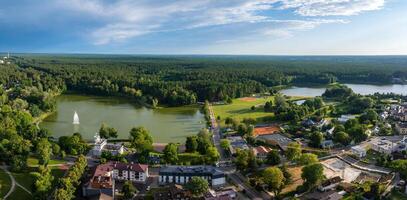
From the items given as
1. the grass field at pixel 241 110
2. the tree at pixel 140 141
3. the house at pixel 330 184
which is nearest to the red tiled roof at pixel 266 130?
the grass field at pixel 241 110

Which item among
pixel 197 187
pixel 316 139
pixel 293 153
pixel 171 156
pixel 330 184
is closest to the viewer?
pixel 197 187

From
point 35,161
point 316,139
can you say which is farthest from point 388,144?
point 35,161

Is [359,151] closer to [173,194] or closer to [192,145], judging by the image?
[192,145]

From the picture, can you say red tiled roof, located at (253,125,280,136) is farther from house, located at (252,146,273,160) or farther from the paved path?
the paved path

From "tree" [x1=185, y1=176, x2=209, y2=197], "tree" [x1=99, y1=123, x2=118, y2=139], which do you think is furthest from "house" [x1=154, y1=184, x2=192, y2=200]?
"tree" [x1=99, y1=123, x2=118, y2=139]

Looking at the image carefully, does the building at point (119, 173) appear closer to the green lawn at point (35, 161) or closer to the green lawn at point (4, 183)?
the green lawn at point (35, 161)

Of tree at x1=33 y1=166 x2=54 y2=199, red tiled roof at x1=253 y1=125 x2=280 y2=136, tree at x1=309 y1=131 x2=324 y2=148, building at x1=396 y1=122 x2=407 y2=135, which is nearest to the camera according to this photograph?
tree at x1=33 y1=166 x2=54 y2=199

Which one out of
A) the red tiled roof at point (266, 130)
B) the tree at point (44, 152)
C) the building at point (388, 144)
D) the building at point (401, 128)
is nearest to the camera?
the tree at point (44, 152)
